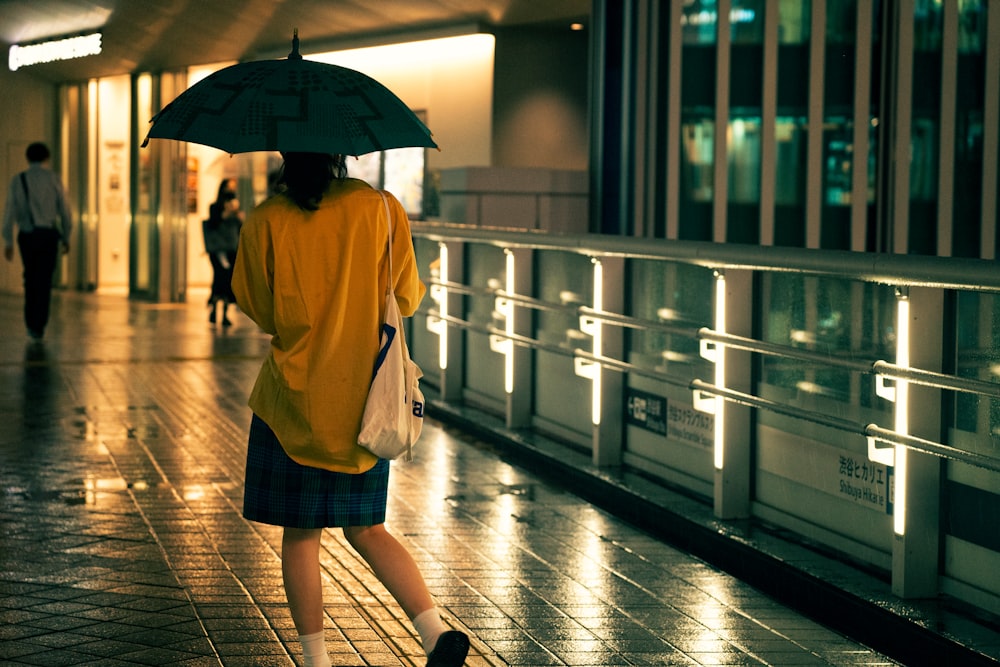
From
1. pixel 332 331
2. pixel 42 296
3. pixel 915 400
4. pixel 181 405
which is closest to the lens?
pixel 332 331

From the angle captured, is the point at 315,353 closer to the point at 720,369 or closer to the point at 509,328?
the point at 720,369

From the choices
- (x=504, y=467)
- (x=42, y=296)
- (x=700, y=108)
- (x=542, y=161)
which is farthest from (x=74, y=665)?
(x=542, y=161)

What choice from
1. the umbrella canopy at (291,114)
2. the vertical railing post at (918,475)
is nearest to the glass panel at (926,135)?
the vertical railing post at (918,475)

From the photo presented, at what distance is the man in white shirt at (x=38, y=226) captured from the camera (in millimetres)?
15914

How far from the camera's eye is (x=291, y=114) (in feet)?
13.7

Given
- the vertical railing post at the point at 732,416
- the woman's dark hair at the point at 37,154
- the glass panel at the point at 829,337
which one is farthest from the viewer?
the woman's dark hair at the point at 37,154

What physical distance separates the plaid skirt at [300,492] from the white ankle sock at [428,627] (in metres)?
0.31

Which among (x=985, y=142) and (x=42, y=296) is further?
(x=42, y=296)

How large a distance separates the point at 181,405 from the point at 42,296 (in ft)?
18.0

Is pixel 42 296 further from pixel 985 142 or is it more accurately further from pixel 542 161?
pixel 985 142

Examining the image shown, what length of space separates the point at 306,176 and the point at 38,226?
41.3 ft

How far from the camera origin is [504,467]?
28.9ft

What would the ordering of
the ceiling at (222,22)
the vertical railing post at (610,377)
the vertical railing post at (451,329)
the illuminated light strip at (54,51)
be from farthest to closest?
the illuminated light strip at (54,51)
the ceiling at (222,22)
the vertical railing post at (451,329)
the vertical railing post at (610,377)

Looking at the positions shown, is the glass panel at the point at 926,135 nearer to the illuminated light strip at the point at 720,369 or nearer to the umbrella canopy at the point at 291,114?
the illuminated light strip at the point at 720,369
